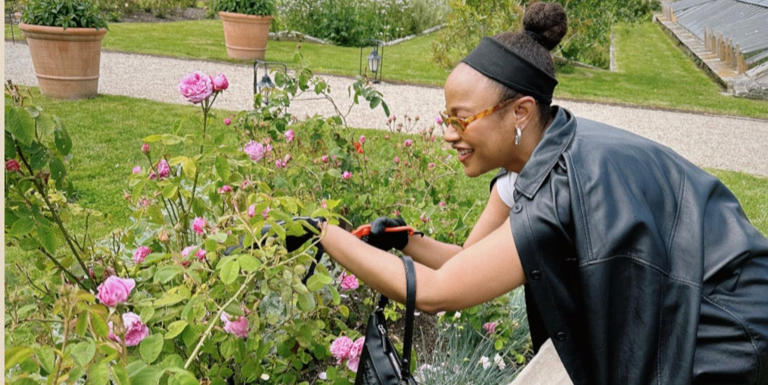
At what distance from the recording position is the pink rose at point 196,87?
6.81 feet

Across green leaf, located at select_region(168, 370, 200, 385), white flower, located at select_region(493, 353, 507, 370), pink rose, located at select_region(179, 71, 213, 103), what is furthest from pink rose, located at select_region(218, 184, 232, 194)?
white flower, located at select_region(493, 353, 507, 370)

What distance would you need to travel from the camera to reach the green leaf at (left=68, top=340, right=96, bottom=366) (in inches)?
46.8

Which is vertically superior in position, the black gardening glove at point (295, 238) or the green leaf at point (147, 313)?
the black gardening glove at point (295, 238)

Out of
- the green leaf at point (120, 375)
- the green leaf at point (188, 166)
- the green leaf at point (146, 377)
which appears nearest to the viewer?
the green leaf at point (120, 375)

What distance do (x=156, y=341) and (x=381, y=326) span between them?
1.68 feet

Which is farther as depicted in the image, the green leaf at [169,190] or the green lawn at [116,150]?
the green lawn at [116,150]

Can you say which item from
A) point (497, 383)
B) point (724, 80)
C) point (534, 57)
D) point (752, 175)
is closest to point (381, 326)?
point (534, 57)

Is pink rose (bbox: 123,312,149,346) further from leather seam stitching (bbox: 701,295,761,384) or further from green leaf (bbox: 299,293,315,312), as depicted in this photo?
leather seam stitching (bbox: 701,295,761,384)

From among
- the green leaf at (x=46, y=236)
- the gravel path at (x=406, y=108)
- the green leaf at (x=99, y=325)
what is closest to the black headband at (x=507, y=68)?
the green leaf at (x=99, y=325)

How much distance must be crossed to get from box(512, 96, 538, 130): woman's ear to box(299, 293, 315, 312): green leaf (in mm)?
660

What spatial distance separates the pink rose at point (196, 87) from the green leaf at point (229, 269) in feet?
2.30

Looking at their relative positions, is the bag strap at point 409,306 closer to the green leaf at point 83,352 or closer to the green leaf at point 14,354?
the green leaf at point 83,352

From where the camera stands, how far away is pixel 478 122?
1.84 m

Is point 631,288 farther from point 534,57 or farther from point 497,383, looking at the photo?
point 497,383
